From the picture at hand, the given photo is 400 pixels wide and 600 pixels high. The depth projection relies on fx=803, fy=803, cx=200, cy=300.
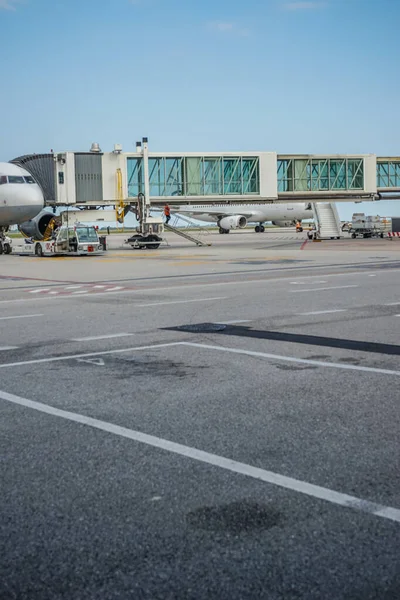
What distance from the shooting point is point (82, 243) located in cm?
4091

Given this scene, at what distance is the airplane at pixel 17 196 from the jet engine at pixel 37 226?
5242 millimetres

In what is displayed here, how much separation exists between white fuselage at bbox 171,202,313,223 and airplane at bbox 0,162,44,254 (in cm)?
4955

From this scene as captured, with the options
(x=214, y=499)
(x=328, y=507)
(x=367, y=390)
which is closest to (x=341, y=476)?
(x=328, y=507)

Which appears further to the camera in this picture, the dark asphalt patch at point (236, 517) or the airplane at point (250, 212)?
the airplane at point (250, 212)

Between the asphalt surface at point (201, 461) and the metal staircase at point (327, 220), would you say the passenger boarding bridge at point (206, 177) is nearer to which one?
the metal staircase at point (327, 220)

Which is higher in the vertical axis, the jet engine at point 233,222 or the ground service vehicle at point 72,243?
the jet engine at point 233,222

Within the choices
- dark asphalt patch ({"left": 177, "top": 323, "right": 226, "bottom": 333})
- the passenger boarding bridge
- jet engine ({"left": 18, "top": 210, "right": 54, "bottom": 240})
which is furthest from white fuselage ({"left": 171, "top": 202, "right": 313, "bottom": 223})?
dark asphalt patch ({"left": 177, "top": 323, "right": 226, "bottom": 333})

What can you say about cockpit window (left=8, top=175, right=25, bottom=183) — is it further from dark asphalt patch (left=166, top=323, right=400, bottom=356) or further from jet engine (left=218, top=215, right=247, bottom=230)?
jet engine (left=218, top=215, right=247, bottom=230)

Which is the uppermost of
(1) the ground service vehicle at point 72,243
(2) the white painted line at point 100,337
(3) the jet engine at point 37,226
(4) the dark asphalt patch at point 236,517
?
(3) the jet engine at point 37,226

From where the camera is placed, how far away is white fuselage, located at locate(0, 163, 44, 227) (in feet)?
126

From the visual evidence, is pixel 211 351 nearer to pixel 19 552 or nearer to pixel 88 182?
pixel 19 552

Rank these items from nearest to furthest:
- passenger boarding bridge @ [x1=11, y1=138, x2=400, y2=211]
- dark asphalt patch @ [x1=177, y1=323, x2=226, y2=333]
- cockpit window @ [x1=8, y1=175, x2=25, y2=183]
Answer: dark asphalt patch @ [x1=177, y1=323, x2=226, y2=333], cockpit window @ [x1=8, y1=175, x2=25, y2=183], passenger boarding bridge @ [x1=11, y1=138, x2=400, y2=211]

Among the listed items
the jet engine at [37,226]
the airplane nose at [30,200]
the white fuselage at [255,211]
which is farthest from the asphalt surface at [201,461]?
the white fuselage at [255,211]

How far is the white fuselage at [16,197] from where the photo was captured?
38344 mm
